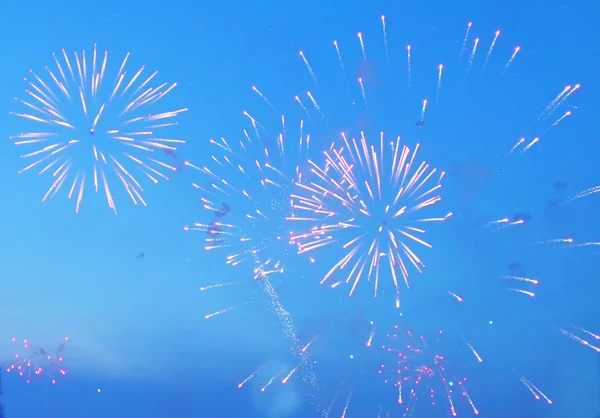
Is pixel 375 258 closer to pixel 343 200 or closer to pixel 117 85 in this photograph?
pixel 343 200

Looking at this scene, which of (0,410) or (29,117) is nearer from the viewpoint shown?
(29,117)

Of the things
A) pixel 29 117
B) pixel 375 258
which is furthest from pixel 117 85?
pixel 375 258

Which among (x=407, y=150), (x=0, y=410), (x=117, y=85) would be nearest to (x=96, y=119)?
(x=117, y=85)

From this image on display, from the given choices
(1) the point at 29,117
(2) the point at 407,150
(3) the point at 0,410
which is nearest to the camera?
(1) the point at 29,117

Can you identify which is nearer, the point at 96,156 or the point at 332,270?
the point at 96,156

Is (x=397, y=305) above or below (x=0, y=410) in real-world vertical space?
below

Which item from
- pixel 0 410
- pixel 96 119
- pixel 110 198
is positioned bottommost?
pixel 110 198

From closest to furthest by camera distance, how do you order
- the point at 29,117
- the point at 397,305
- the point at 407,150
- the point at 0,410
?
the point at 29,117 → the point at 407,150 → the point at 397,305 → the point at 0,410

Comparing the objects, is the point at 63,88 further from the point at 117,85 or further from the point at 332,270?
the point at 332,270

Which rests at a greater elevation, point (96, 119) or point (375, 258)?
point (96, 119)
